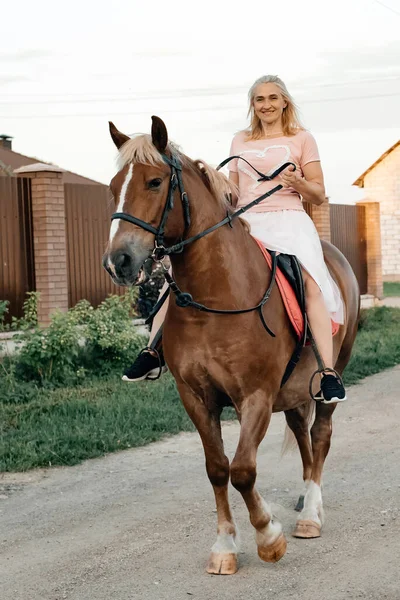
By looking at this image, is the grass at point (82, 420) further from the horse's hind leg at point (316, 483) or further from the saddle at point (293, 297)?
the saddle at point (293, 297)

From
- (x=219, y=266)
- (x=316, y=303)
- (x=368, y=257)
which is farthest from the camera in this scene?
(x=368, y=257)

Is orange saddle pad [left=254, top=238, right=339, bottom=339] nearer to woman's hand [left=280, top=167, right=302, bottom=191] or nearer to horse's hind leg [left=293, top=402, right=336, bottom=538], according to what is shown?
woman's hand [left=280, top=167, right=302, bottom=191]

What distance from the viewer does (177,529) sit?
5543mm

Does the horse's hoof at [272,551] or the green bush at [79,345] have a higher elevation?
the green bush at [79,345]

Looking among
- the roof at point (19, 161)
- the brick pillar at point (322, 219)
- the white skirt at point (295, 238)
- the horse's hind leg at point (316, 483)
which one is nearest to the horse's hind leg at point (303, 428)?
the horse's hind leg at point (316, 483)

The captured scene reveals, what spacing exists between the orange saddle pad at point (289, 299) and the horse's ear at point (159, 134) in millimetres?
1024

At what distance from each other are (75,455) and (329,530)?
267cm

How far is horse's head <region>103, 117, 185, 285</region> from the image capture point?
13.7 ft

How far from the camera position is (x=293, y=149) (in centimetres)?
544

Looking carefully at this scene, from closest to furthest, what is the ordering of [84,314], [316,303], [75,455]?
[316,303] < [75,455] < [84,314]

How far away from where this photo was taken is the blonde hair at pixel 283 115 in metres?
5.55

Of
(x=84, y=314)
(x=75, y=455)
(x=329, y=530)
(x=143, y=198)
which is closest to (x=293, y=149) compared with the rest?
(x=143, y=198)

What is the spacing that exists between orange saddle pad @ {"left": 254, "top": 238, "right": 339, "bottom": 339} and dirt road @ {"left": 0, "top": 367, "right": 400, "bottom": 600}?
129 cm

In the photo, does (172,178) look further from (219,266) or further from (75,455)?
(75,455)
